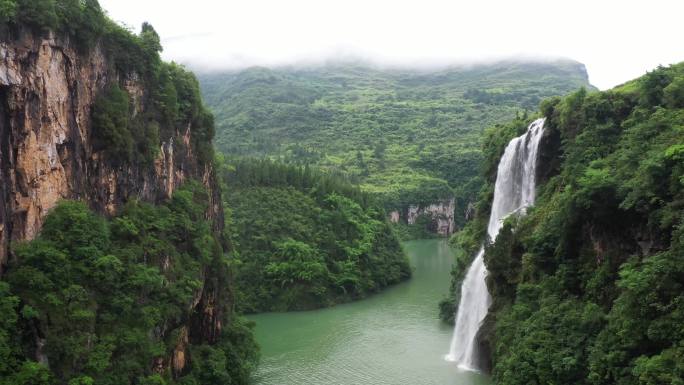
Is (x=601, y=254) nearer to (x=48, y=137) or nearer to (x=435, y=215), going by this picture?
(x=48, y=137)

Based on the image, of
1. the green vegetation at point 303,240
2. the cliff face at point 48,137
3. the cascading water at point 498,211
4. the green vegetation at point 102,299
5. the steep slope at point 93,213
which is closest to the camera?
the green vegetation at point 102,299

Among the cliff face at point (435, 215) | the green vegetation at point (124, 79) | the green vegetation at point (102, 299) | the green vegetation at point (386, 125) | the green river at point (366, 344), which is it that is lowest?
the green river at point (366, 344)

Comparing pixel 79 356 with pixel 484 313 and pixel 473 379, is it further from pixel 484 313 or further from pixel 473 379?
pixel 484 313

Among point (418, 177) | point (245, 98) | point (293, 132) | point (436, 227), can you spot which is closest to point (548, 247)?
point (436, 227)

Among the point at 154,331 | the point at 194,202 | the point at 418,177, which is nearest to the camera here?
the point at 154,331

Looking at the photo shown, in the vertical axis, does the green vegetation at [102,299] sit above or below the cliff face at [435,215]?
below

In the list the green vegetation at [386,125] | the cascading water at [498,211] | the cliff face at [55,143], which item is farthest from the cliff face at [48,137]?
the green vegetation at [386,125]

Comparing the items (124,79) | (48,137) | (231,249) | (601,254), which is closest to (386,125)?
(231,249)

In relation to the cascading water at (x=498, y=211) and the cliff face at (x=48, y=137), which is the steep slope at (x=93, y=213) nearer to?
the cliff face at (x=48, y=137)
